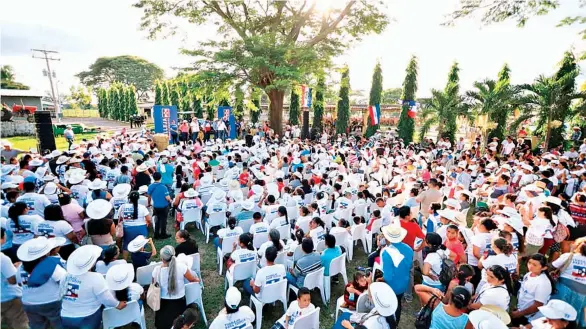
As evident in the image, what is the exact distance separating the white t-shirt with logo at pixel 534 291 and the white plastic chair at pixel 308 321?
2.48 m

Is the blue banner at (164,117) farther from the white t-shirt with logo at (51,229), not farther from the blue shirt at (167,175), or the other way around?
the white t-shirt with logo at (51,229)

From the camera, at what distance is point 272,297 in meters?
4.22

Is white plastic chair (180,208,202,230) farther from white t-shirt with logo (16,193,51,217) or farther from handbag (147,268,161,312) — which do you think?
handbag (147,268,161,312)

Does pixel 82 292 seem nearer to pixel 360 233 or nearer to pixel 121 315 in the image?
pixel 121 315

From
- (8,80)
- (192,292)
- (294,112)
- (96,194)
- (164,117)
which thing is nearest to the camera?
(192,292)

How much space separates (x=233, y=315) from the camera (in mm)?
3168

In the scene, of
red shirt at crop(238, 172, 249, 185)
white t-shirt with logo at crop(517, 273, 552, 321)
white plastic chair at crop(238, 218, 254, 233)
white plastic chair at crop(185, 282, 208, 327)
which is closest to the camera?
white t-shirt with logo at crop(517, 273, 552, 321)

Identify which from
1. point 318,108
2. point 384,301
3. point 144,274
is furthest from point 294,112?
point 384,301

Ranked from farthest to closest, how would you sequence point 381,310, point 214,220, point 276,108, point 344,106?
1. point 344,106
2. point 276,108
3. point 214,220
4. point 381,310

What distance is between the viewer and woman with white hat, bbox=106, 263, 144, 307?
11.1 feet

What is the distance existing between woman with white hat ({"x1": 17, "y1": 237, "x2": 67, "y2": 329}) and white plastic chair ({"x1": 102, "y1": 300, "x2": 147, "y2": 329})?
59 cm

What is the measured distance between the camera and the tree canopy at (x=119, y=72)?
57.8 metres

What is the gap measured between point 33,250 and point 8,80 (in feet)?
188

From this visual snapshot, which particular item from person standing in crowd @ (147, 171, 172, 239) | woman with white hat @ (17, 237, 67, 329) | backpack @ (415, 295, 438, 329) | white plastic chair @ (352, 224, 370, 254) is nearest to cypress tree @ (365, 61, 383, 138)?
white plastic chair @ (352, 224, 370, 254)
